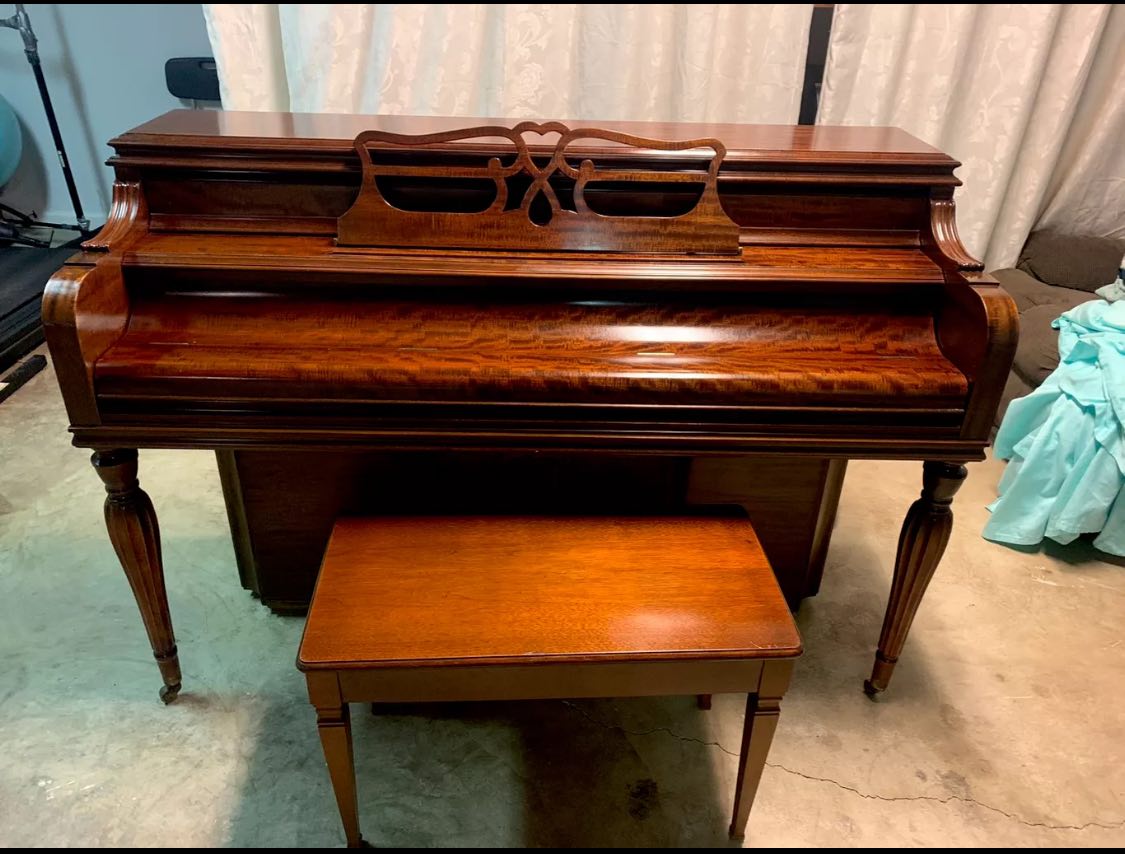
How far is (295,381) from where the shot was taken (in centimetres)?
129

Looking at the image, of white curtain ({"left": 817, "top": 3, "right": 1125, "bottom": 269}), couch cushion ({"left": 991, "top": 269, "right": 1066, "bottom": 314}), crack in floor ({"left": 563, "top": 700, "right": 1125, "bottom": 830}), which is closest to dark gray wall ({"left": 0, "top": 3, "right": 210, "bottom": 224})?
white curtain ({"left": 817, "top": 3, "right": 1125, "bottom": 269})

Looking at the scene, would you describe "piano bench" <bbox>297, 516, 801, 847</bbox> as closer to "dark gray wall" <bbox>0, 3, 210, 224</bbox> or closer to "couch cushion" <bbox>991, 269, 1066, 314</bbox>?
"couch cushion" <bbox>991, 269, 1066, 314</bbox>

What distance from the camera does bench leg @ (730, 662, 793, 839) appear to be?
121 centimetres

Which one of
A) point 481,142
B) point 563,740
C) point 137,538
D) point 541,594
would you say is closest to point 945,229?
point 481,142

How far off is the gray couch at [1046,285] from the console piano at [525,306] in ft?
4.21

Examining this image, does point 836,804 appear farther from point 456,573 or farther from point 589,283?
point 589,283

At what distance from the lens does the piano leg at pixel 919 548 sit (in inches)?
57.3

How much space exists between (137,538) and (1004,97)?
279 cm

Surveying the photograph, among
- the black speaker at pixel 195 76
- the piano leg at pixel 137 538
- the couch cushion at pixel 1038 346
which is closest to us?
the piano leg at pixel 137 538

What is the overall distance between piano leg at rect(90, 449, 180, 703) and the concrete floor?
174mm

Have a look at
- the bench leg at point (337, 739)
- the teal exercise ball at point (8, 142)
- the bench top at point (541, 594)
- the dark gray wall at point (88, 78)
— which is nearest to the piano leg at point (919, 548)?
the bench top at point (541, 594)

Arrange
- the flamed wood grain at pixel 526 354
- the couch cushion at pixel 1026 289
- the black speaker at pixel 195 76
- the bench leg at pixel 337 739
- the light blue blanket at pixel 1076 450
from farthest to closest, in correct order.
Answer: the black speaker at pixel 195 76
the couch cushion at pixel 1026 289
the light blue blanket at pixel 1076 450
the flamed wood grain at pixel 526 354
the bench leg at pixel 337 739

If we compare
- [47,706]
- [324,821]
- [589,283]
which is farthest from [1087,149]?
[47,706]

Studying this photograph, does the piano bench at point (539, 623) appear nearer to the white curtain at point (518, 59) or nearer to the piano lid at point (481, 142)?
the piano lid at point (481, 142)
